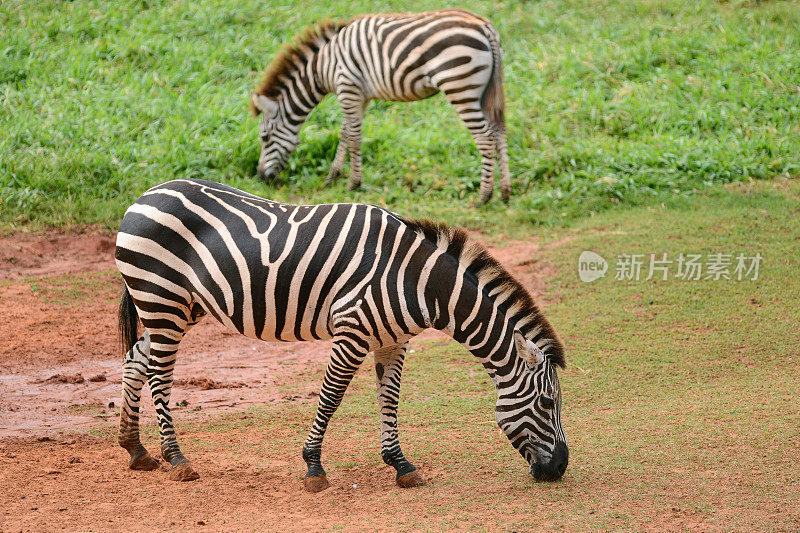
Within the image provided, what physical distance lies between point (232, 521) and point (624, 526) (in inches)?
89.5

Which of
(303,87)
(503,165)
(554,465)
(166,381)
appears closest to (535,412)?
(554,465)

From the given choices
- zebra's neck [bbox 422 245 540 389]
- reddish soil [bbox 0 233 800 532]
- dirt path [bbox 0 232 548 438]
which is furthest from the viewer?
dirt path [bbox 0 232 548 438]

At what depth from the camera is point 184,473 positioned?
5.44 meters

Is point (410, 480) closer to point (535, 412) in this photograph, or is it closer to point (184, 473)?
point (535, 412)

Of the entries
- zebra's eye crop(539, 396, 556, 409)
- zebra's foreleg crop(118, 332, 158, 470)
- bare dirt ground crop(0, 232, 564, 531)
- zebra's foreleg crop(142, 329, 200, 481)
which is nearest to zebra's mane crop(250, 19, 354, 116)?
bare dirt ground crop(0, 232, 564, 531)

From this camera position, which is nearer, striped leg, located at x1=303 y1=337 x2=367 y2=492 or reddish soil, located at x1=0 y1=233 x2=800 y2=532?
reddish soil, located at x1=0 y1=233 x2=800 y2=532

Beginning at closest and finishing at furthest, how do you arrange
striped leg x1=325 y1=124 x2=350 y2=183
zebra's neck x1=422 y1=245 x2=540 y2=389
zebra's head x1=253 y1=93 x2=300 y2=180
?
1. zebra's neck x1=422 y1=245 x2=540 y2=389
2. zebra's head x1=253 y1=93 x2=300 y2=180
3. striped leg x1=325 y1=124 x2=350 y2=183

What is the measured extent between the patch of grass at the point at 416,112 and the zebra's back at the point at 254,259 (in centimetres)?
630

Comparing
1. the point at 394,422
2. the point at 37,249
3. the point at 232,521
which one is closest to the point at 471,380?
the point at 394,422

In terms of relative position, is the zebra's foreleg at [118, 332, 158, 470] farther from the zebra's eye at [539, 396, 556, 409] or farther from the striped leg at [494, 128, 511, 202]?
the striped leg at [494, 128, 511, 202]

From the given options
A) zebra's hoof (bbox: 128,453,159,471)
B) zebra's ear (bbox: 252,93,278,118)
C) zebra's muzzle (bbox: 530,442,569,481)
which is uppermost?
zebra's ear (bbox: 252,93,278,118)

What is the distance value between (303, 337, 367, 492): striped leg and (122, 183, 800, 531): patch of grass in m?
0.29

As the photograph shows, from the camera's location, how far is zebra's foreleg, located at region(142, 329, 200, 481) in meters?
5.52

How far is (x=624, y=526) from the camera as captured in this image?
4.68 meters
